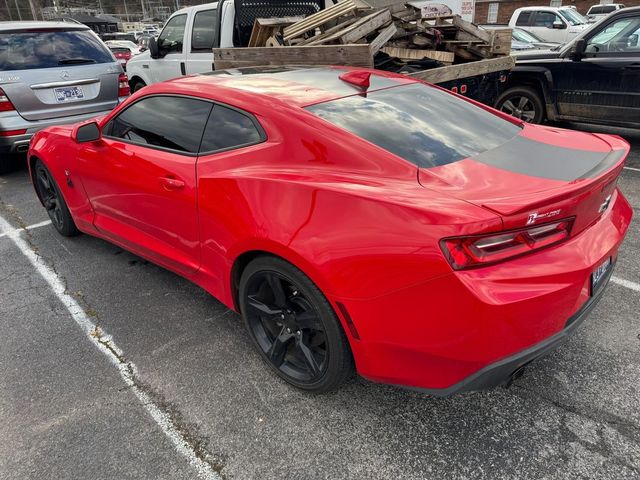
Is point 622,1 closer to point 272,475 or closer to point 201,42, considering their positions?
point 201,42

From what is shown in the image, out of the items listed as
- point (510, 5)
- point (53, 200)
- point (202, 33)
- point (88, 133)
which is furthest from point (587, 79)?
point (510, 5)

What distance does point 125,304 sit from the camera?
3.29 meters

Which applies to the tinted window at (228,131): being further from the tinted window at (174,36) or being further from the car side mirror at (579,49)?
the tinted window at (174,36)

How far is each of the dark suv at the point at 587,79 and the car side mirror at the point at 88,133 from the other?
577 cm

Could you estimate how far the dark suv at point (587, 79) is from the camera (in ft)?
19.5

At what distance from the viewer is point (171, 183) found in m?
2.73

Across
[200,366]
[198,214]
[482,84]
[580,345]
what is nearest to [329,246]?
[198,214]

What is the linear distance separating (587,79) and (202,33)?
5.51 meters

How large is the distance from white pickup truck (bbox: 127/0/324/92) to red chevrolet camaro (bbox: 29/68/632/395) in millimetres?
3983

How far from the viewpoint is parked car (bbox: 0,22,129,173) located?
5.66 metres

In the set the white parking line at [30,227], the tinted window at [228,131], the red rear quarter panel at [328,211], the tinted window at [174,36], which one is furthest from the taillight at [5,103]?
the red rear quarter panel at [328,211]

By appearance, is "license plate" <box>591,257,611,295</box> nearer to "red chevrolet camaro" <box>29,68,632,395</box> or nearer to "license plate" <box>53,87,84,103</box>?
"red chevrolet camaro" <box>29,68,632,395</box>

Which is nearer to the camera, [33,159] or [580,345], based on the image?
[580,345]

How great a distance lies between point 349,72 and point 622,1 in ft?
112
